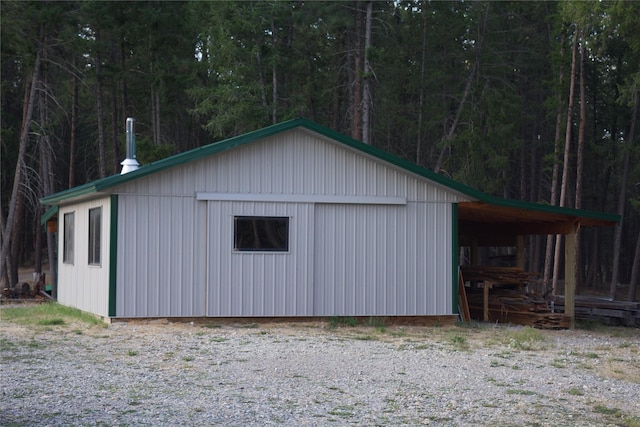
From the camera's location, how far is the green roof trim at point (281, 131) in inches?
630

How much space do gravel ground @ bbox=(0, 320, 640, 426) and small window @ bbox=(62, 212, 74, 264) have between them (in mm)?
4128

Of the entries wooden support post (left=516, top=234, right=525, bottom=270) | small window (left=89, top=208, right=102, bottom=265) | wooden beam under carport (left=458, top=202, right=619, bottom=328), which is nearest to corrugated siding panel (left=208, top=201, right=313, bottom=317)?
small window (left=89, top=208, right=102, bottom=265)

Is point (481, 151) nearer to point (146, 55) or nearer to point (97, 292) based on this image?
point (146, 55)

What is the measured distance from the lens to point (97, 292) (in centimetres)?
1723

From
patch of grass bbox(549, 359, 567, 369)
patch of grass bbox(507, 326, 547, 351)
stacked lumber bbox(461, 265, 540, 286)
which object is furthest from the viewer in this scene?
stacked lumber bbox(461, 265, 540, 286)

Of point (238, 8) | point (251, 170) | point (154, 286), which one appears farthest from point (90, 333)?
point (238, 8)

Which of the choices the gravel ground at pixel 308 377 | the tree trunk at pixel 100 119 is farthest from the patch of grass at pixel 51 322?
the tree trunk at pixel 100 119

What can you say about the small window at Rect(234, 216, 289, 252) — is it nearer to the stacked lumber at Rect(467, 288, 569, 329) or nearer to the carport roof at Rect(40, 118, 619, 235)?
the carport roof at Rect(40, 118, 619, 235)

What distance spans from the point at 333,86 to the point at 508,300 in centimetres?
1872

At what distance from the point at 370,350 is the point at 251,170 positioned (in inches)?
192

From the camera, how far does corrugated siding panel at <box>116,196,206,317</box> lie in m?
16.2

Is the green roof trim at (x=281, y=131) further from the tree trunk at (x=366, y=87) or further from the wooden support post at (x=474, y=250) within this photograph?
the tree trunk at (x=366, y=87)

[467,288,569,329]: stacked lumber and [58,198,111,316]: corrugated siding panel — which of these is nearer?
[58,198,111,316]: corrugated siding panel

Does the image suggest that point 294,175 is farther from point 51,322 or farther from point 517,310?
point 517,310
